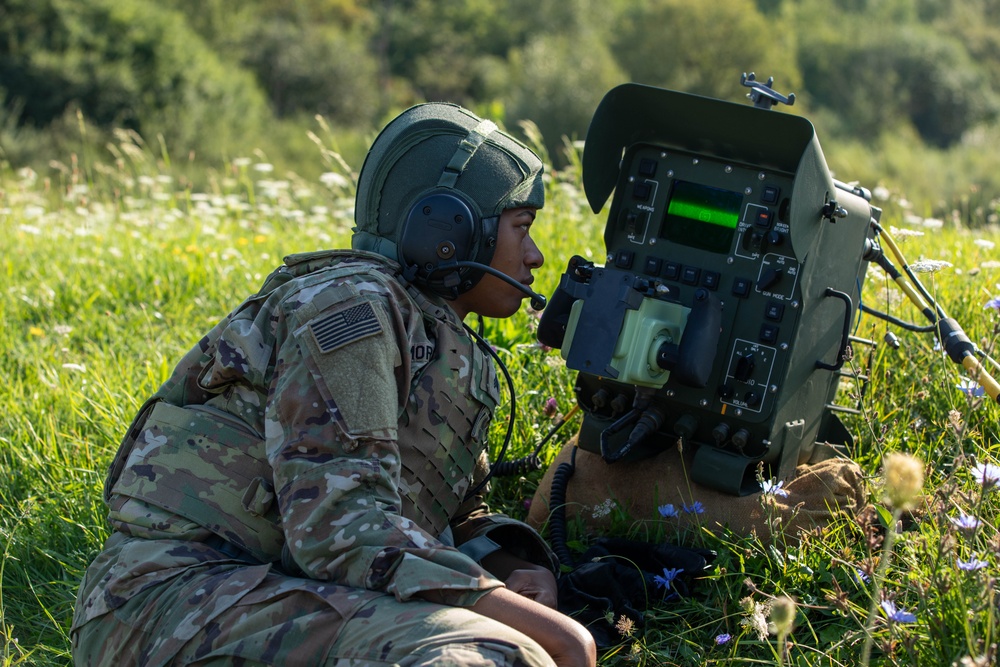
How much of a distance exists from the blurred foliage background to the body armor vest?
1646 cm

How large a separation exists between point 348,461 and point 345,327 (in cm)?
33

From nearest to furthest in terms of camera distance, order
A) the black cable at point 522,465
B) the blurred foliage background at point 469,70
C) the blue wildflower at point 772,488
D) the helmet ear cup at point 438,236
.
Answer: the helmet ear cup at point 438,236 < the blue wildflower at point 772,488 < the black cable at point 522,465 < the blurred foliage background at point 469,70

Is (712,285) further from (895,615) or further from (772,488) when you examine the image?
(895,615)

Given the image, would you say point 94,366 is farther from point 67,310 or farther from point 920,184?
point 920,184

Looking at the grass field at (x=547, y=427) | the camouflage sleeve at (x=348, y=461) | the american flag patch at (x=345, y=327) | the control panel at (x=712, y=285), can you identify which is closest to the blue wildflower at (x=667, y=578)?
the grass field at (x=547, y=427)

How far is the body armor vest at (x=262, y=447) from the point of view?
268 centimetres

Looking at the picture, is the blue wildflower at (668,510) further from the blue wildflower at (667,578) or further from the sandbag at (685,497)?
the blue wildflower at (667,578)

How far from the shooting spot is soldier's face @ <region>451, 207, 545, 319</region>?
3000 mm

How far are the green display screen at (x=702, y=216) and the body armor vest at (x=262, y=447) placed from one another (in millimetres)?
711

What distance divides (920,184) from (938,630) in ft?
123

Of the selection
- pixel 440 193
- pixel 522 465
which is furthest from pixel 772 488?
pixel 440 193

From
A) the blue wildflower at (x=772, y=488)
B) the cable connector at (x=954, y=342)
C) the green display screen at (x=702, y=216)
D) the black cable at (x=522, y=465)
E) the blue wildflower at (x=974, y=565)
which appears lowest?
the black cable at (x=522, y=465)

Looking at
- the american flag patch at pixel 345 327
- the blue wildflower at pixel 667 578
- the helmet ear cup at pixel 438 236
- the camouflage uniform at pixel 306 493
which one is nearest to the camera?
the camouflage uniform at pixel 306 493

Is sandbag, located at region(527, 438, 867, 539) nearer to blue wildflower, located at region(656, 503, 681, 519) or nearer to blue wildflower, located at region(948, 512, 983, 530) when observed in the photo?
blue wildflower, located at region(656, 503, 681, 519)
